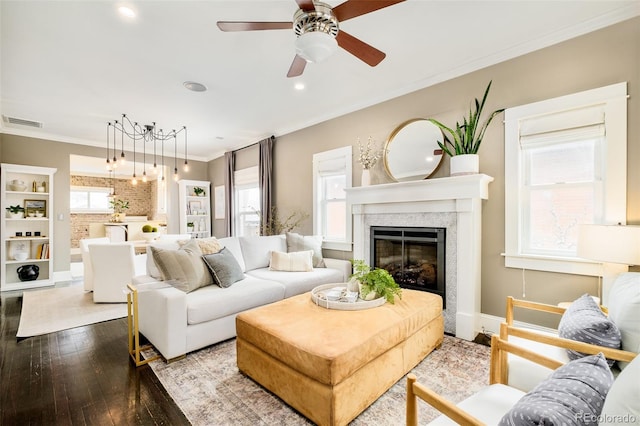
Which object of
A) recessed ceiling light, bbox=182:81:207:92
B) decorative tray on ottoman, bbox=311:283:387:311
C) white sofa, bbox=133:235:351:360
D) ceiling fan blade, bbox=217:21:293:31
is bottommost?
white sofa, bbox=133:235:351:360

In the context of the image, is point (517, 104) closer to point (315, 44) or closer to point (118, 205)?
point (315, 44)

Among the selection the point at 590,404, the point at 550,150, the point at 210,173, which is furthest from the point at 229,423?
the point at 210,173

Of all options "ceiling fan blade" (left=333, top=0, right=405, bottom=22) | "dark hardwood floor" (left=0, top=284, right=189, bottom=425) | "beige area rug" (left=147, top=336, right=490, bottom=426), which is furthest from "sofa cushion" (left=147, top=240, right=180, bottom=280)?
"ceiling fan blade" (left=333, top=0, right=405, bottom=22)

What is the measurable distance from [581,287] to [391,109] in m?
2.71

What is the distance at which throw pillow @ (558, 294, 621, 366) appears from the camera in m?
1.34

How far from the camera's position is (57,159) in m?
5.46

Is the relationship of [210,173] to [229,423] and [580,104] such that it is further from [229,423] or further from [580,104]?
[580,104]

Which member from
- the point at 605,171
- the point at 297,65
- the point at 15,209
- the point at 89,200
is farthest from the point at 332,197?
the point at 89,200

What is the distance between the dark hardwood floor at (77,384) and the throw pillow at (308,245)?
2.22 meters

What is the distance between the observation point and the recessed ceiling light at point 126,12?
2158 mm

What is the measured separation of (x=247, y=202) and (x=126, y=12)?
4.32 metres

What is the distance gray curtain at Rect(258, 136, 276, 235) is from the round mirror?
251cm

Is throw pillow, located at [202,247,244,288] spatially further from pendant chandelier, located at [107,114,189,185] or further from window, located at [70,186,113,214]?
window, located at [70,186,113,214]

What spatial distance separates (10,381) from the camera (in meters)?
2.12
